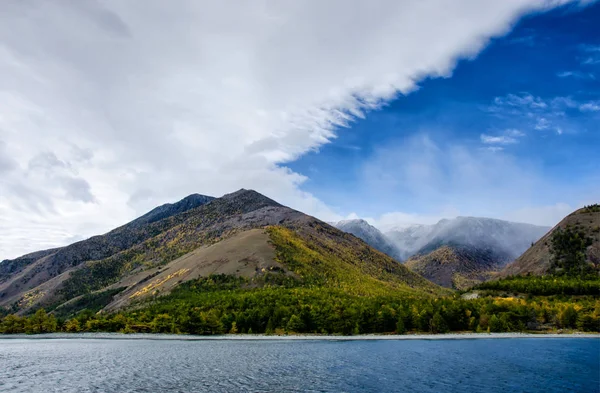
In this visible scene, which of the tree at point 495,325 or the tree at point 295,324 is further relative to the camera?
the tree at point 295,324

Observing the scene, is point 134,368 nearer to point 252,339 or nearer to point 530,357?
point 252,339

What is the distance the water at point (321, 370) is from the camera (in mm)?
64125

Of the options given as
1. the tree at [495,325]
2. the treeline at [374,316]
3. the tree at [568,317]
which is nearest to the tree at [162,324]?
the treeline at [374,316]

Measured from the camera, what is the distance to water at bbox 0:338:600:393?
6412cm

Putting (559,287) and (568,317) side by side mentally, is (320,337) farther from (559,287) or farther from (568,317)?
(559,287)

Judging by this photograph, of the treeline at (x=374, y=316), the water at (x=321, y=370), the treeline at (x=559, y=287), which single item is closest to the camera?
the water at (x=321, y=370)

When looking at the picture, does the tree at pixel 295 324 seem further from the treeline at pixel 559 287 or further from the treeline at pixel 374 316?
the treeline at pixel 559 287

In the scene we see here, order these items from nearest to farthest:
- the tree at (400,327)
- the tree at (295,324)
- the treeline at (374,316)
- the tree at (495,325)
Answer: the tree at (495,325) → the treeline at (374,316) → the tree at (400,327) → the tree at (295,324)

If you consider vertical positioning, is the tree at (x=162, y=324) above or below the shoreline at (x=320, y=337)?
above

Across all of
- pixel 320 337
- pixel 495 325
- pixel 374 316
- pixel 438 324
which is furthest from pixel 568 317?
pixel 320 337

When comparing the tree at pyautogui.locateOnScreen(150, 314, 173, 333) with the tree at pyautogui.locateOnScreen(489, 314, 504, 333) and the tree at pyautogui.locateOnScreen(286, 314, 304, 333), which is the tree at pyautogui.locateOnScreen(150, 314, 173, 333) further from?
the tree at pyautogui.locateOnScreen(489, 314, 504, 333)

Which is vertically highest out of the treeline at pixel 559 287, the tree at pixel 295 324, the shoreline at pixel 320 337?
the treeline at pixel 559 287

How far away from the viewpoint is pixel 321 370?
265 ft

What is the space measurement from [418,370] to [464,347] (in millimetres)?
47294
